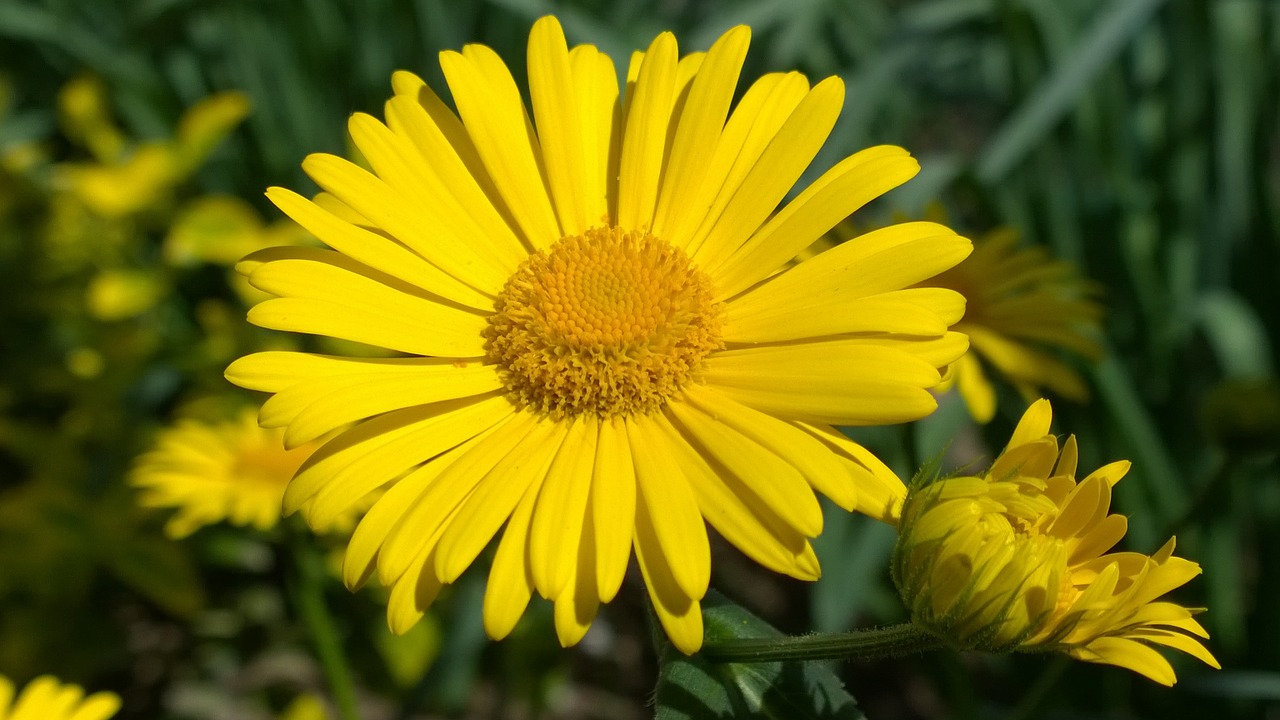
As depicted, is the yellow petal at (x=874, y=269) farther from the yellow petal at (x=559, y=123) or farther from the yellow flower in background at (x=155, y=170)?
the yellow flower in background at (x=155, y=170)

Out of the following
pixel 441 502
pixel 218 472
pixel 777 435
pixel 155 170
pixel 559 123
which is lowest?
pixel 777 435

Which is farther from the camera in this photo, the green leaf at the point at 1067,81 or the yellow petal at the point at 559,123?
the green leaf at the point at 1067,81

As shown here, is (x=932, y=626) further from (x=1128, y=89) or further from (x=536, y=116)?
(x=1128, y=89)

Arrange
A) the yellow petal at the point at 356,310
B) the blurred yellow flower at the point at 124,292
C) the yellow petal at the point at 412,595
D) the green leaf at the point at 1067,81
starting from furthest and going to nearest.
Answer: the blurred yellow flower at the point at 124,292, the green leaf at the point at 1067,81, the yellow petal at the point at 356,310, the yellow petal at the point at 412,595

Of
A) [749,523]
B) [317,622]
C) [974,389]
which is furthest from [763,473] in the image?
[317,622]

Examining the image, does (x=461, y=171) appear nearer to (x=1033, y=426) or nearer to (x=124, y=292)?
(x=1033, y=426)

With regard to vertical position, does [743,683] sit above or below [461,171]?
below

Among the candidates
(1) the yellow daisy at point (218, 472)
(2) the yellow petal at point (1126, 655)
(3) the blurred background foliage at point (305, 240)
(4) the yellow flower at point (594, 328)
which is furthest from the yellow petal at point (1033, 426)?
(1) the yellow daisy at point (218, 472)

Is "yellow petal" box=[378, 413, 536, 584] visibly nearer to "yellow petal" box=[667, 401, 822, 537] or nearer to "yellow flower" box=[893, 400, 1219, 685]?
"yellow petal" box=[667, 401, 822, 537]
